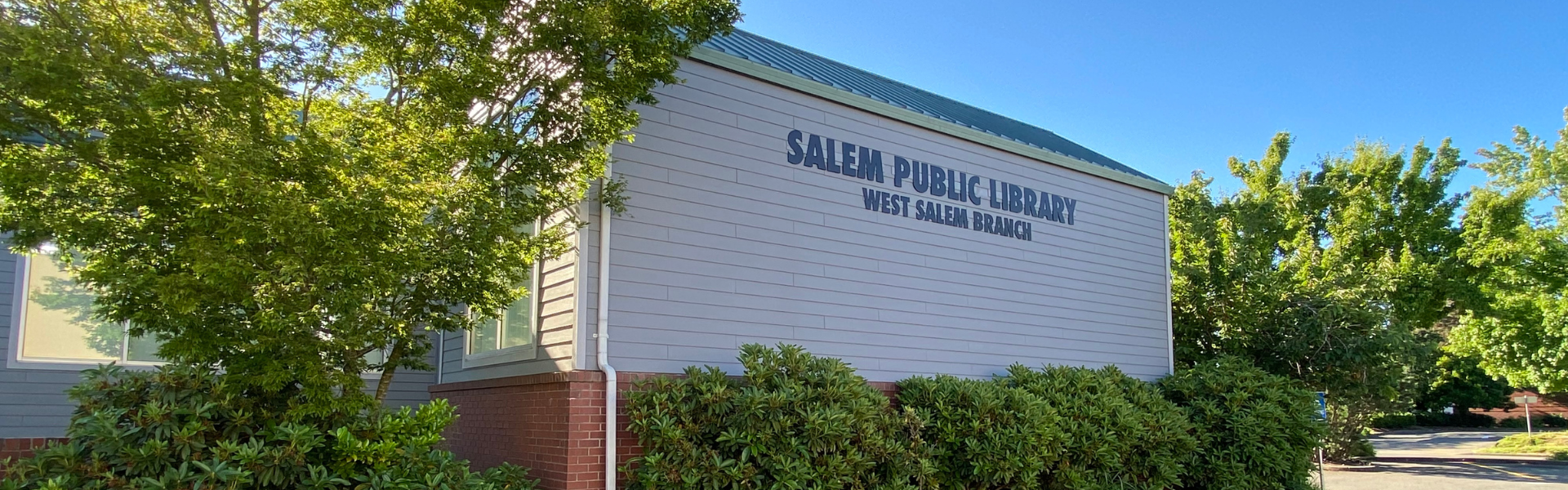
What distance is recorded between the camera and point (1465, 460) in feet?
82.8

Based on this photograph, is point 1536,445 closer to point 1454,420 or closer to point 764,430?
point 1454,420

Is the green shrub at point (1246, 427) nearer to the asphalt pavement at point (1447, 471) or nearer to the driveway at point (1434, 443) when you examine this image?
the asphalt pavement at point (1447, 471)

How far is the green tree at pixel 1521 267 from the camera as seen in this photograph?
23.1 metres

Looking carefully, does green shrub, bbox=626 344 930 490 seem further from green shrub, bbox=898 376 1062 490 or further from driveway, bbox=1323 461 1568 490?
driveway, bbox=1323 461 1568 490

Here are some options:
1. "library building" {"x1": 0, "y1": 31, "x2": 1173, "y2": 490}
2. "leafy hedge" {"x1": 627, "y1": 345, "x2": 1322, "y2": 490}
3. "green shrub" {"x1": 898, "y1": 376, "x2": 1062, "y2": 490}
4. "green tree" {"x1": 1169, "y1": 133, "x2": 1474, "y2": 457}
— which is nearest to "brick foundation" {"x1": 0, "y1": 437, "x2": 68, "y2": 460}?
"library building" {"x1": 0, "y1": 31, "x2": 1173, "y2": 490}

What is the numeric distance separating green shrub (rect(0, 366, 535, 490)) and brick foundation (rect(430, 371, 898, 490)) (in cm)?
91

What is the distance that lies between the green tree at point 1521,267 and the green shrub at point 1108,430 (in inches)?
697

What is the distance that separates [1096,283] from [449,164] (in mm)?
9284

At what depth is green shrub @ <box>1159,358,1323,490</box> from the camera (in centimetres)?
1193

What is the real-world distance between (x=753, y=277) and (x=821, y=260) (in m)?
0.94

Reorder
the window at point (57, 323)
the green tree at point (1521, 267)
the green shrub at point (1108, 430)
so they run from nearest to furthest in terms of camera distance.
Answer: the window at point (57, 323) < the green shrub at point (1108, 430) < the green tree at point (1521, 267)

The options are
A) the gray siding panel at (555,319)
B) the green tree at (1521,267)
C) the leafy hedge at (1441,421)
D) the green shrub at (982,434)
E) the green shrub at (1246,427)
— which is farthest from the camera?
the leafy hedge at (1441,421)

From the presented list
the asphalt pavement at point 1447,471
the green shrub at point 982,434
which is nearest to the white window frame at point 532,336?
the green shrub at point 982,434

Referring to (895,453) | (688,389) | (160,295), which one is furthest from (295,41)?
(895,453)
